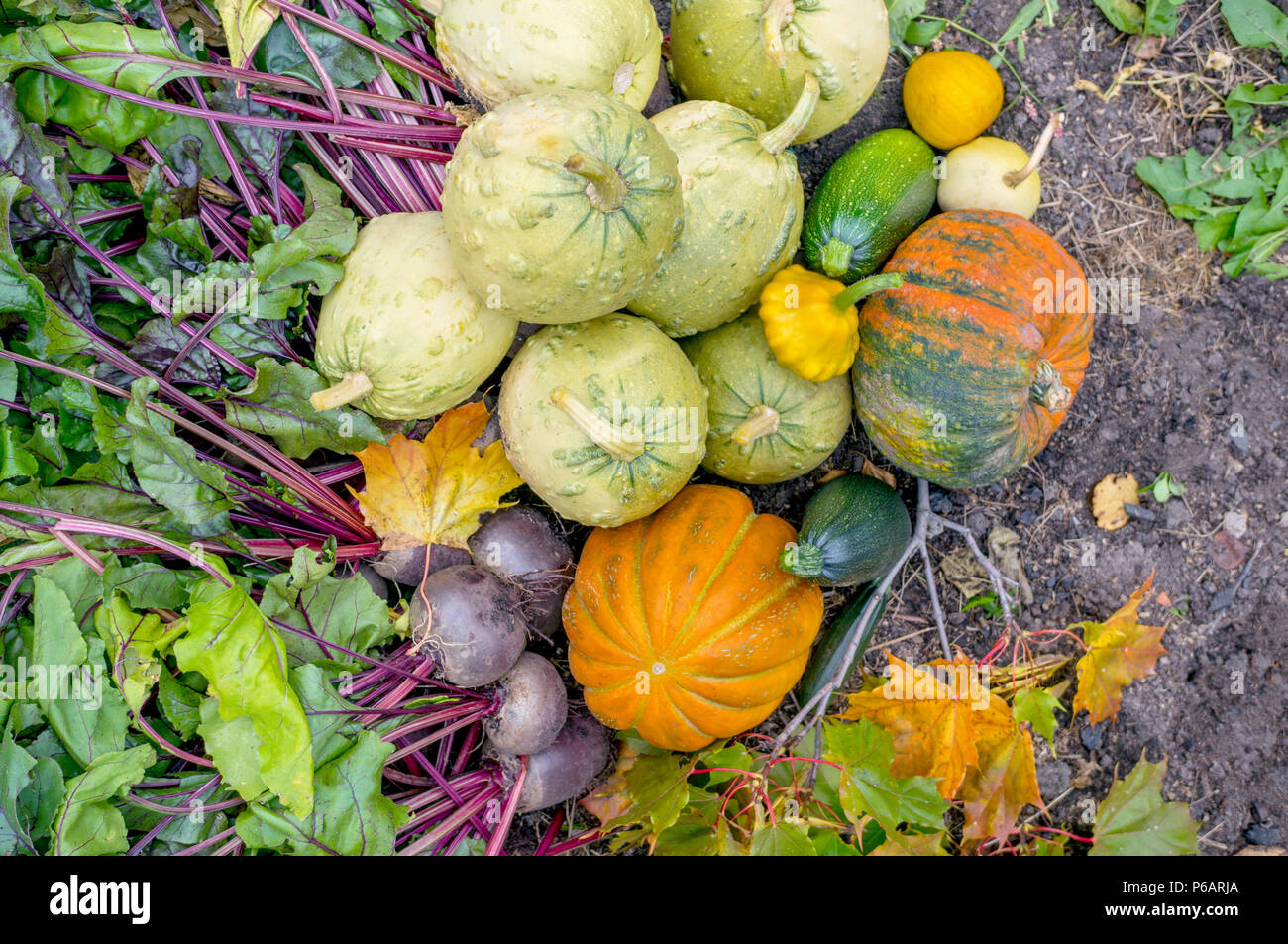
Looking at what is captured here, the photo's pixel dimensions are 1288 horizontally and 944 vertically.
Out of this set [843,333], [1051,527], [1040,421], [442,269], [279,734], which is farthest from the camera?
[1051,527]

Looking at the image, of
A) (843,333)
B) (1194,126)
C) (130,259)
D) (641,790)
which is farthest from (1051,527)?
(130,259)

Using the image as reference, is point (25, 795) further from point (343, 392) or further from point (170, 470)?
point (343, 392)

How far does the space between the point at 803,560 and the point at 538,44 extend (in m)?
1.28

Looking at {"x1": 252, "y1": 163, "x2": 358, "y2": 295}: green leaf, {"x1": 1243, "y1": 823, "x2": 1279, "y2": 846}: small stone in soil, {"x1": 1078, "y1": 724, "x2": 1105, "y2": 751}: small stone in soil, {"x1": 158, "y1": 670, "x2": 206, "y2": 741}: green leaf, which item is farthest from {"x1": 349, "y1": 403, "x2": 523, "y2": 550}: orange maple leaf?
{"x1": 1243, "y1": 823, "x2": 1279, "y2": 846}: small stone in soil

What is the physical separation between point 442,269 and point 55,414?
3.39ft

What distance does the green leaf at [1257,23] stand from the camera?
8.09 ft

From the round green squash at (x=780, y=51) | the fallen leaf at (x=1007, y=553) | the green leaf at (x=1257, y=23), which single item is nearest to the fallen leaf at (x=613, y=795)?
the fallen leaf at (x=1007, y=553)

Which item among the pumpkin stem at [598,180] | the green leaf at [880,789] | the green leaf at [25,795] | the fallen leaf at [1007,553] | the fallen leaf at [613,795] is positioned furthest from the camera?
the fallen leaf at [1007,553]

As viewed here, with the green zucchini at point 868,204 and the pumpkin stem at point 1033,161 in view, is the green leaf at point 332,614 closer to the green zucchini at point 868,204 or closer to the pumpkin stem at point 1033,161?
the green zucchini at point 868,204

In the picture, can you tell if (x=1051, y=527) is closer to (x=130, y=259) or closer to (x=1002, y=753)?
(x=1002, y=753)

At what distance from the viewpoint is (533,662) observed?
2238mm

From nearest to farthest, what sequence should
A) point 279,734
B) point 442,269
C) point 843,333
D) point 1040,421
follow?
1. point 279,734
2. point 442,269
3. point 843,333
4. point 1040,421

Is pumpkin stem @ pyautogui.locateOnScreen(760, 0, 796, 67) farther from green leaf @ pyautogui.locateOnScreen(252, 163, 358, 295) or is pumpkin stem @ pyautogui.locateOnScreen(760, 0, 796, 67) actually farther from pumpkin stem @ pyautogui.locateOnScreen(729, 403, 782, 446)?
green leaf @ pyautogui.locateOnScreen(252, 163, 358, 295)

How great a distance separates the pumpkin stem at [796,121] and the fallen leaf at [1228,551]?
1762 mm
